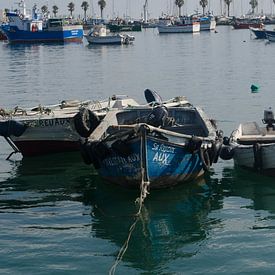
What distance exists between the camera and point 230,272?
10.5m

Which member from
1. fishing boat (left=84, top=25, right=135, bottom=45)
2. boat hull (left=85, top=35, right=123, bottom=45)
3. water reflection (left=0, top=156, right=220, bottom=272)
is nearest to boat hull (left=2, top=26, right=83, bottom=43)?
fishing boat (left=84, top=25, right=135, bottom=45)

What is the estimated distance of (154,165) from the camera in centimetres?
1410

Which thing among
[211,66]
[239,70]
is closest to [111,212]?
[239,70]

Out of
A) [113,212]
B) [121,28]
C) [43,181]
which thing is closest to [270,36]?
[121,28]

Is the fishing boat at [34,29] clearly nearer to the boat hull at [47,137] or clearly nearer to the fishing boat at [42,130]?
the fishing boat at [42,130]

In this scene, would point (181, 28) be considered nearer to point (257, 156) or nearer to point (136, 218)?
point (257, 156)

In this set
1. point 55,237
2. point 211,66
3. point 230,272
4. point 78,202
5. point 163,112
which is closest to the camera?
point 230,272

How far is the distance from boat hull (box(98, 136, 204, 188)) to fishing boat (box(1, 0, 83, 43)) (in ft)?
293

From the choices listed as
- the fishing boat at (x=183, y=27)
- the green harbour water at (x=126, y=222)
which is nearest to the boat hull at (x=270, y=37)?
the fishing boat at (x=183, y=27)

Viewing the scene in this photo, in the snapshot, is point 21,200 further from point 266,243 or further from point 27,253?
point 266,243

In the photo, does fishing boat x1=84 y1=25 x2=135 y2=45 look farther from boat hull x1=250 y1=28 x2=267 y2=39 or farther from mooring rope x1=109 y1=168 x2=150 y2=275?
mooring rope x1=109 y1=168 x2=150 y2=275

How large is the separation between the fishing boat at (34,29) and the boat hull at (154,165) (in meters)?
89.2

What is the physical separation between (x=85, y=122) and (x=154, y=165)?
4.06 m

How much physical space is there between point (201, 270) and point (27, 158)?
9951 mm
